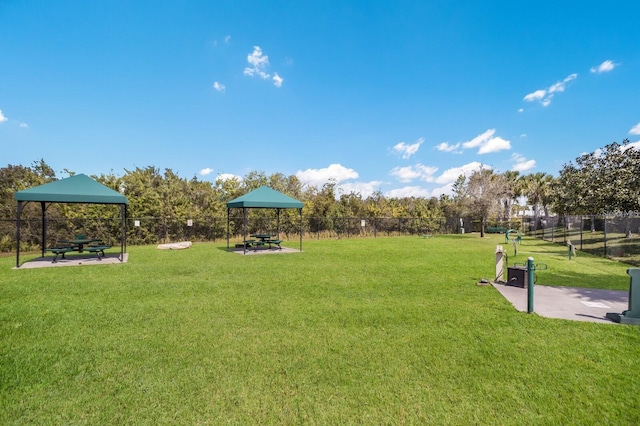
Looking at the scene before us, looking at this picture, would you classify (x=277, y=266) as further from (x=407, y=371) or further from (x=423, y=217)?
(x=423, y=217)

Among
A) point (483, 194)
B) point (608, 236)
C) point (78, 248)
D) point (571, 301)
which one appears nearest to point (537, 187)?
point (483, 194)

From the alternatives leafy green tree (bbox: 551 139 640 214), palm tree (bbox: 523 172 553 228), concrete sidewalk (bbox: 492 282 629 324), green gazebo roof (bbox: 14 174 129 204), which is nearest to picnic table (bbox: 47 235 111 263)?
green gazebo roof (bbox: 14 174 129 204)

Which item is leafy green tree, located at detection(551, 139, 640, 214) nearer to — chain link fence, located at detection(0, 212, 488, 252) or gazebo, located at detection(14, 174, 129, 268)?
chain link fence, located at detection(0, 212, 488, 252)

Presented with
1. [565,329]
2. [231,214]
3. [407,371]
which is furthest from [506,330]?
[231,214]

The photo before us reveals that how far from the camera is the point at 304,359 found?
12.3ft

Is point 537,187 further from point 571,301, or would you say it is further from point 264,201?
point 571,301

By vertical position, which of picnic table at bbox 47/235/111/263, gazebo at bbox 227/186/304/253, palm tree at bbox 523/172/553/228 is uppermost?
palm tree at bbox 523/172/553/228

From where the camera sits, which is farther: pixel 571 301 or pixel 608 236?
pixel 608 236

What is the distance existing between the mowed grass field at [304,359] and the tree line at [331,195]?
1314cm

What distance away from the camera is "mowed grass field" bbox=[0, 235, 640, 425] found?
2.81 metres

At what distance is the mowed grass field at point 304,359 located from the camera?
2.81m

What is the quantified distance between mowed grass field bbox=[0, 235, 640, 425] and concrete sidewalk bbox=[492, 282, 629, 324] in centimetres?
38

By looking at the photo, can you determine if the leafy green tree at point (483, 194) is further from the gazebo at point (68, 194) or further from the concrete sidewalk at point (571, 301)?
the gazebo at point (68, 194)

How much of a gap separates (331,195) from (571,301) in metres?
23.5
